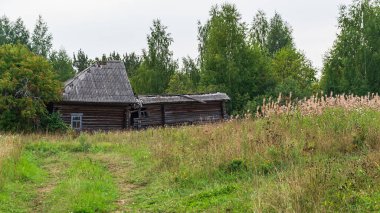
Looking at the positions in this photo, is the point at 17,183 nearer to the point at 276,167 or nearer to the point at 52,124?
the point at 276,167

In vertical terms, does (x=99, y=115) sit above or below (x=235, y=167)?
above

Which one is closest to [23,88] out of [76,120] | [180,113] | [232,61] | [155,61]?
[76,120]

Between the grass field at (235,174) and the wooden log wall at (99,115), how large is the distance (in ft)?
47.3

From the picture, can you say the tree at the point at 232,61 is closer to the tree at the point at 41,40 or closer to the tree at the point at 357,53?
the tree at the point at 357,53

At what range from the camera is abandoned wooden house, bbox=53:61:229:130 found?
2591 centimetres

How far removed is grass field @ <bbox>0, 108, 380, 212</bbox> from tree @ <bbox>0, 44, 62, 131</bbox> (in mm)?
11341

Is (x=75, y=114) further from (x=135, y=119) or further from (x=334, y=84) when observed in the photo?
(x=334, y=84)

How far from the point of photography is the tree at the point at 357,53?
33500 millimetres

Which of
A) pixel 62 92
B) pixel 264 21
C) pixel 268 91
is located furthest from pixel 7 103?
pixel 264 21

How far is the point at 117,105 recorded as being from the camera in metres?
27.1

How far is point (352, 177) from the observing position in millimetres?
5621

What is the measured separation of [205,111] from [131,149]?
59.9 feet

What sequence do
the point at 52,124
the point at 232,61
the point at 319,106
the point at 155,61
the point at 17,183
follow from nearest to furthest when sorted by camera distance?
the point at 17,183
the point at 319,106
the point at 52,124
the point at 232,61
the point at 155,61

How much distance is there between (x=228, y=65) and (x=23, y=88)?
18840 mm
